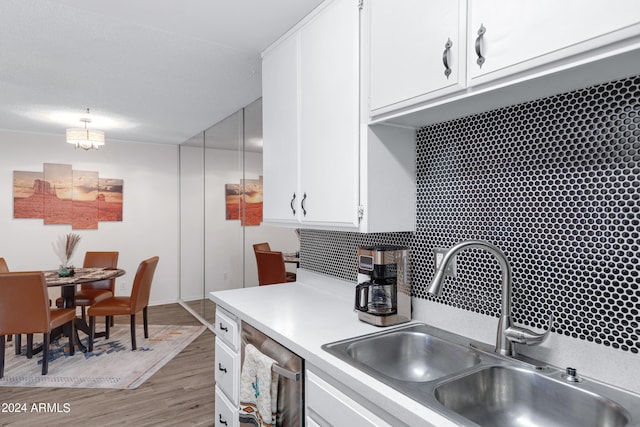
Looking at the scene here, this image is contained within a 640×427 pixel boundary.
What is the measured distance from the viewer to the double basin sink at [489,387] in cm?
100

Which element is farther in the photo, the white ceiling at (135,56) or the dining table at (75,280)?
the dining table at (75,280)

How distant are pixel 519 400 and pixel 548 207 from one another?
0.63m

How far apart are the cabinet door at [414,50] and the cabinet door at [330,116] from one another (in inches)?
5.5

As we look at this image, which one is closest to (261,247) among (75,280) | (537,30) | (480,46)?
(75,280)

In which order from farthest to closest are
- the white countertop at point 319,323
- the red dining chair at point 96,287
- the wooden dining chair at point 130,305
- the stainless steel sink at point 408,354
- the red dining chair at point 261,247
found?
the red dining chair at point 96,287, the wooden dining chair at point 130,305, the red dining chair at point 261,247, the stainless steel sink at point 408,354, the white countertop at point 319,323

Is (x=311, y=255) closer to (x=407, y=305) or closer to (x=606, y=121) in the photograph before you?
(x=407, y=305)

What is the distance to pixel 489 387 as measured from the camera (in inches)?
47.0

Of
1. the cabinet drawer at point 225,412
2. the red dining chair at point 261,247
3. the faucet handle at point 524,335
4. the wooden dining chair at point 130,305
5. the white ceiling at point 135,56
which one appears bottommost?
the cabinet drawer at point 225,412

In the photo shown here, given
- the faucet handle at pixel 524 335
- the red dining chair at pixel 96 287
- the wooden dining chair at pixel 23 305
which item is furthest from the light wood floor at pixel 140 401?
the faucet handle at pixel 524 335

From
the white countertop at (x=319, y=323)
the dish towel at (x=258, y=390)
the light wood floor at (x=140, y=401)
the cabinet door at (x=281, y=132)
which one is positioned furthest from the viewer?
the light wood floor at (x=140, y=401)

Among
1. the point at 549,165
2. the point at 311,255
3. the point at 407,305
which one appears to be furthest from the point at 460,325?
the point at 311,255

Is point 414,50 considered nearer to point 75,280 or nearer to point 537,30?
point 537,30

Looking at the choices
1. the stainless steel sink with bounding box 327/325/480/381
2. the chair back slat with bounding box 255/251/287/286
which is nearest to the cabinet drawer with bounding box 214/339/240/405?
the stainless steel sink with bounding box 327/325/480/381

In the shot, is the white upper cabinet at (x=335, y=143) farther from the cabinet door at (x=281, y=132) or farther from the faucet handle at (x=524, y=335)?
the faucet handle at (x=524, y=335)
